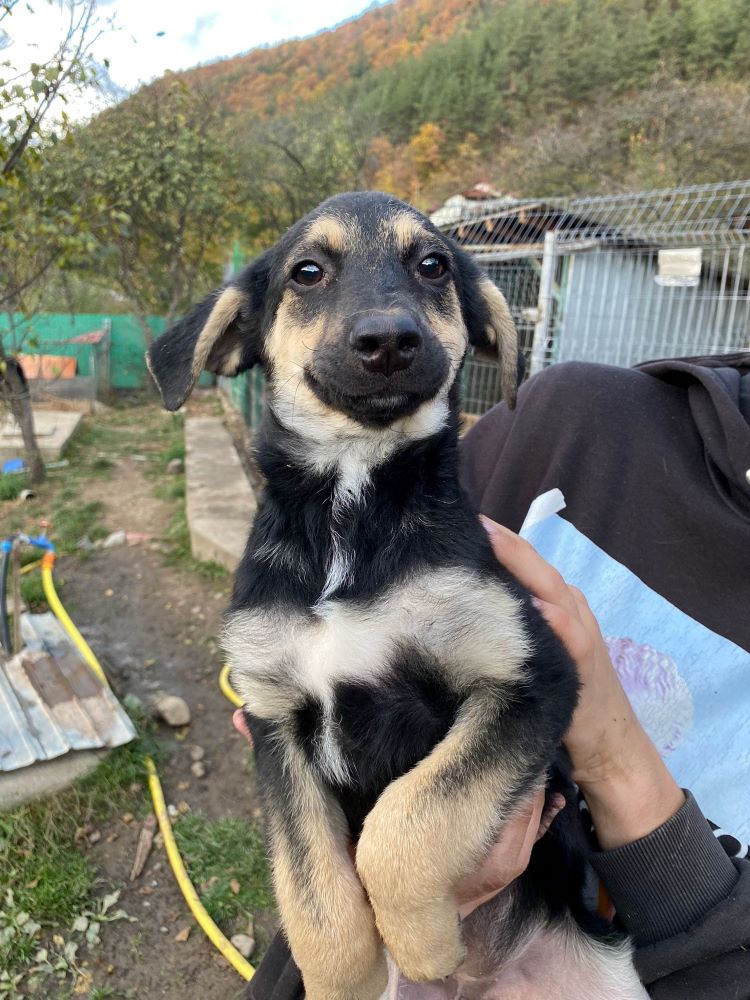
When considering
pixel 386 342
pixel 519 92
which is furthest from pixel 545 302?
pixel 519 92

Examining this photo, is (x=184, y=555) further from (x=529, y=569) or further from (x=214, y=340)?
(x=529, y=569)

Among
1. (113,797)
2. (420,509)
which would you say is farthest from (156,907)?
(420,509)

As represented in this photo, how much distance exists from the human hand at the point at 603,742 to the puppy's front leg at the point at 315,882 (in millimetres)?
576

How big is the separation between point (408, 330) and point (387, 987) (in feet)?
4.98

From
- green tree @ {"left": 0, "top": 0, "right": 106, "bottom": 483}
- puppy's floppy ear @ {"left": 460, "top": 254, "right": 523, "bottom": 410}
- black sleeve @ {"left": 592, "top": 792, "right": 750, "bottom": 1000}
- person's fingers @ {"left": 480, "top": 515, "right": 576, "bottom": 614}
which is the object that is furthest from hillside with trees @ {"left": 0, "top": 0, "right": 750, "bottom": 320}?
black sleeve @ {"left": 592, "top": 792, "right": 750, "bottom": 1000}

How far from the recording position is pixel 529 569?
5.57 ft

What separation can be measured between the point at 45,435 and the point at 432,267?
10.1 meters

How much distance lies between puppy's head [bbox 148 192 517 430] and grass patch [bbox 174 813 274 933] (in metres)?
2.22

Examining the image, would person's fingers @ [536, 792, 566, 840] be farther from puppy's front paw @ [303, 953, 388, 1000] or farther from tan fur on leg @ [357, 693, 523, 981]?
puppy's front paw @ [303, 953, 388, 1000]

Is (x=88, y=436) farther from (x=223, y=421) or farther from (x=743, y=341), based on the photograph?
(x=743, y=341)

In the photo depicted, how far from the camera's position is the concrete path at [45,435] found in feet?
31.4

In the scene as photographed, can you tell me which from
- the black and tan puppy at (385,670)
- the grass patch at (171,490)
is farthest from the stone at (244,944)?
the grass patch at (171,490)

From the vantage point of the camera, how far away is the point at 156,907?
3172mm

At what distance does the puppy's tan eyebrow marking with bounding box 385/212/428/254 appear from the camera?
6.77 ft
